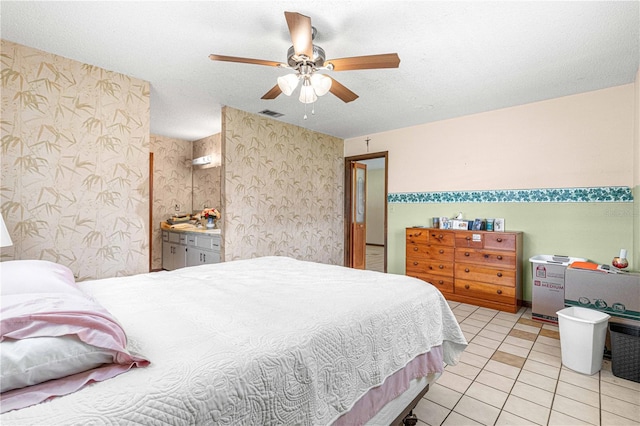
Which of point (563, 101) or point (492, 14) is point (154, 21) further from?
point (563, 101)

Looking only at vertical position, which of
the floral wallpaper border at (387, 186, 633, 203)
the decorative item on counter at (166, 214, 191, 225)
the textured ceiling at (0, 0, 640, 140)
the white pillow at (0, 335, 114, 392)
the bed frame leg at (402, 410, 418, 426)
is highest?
the textured ceiling at (0, 0, 640, 140)

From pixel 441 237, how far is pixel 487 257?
600 millimetres

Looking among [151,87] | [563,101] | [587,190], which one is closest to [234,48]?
[151,87]

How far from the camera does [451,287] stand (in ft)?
12.8

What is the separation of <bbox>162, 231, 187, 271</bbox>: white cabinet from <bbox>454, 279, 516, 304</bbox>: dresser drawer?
4.15 metres

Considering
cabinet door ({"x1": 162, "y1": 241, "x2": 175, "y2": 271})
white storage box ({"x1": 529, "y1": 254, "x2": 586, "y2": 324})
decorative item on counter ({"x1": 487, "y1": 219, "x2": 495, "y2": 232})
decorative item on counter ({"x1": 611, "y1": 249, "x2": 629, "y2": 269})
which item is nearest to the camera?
decorative item on counter ({"x1": 611, "y1": 249, "x2": 629, "y2": 269})

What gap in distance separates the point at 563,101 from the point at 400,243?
2772 mm

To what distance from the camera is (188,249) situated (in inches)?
185

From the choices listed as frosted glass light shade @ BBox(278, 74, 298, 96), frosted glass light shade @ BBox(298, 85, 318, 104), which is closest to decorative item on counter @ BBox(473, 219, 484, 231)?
frosted glass light shade @ BBox(298, 85, 318, 104)

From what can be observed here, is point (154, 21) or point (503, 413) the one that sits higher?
point (154, 21)

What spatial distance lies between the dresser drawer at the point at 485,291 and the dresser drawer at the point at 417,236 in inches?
27.0

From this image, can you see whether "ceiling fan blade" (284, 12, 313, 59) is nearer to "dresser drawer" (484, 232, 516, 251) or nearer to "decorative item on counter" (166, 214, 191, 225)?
"dresser drawer" (484, 232, 516, 251)

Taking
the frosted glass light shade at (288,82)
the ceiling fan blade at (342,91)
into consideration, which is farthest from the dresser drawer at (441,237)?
the frosted glass light shade at (288,82)

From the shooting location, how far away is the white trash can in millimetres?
2156
